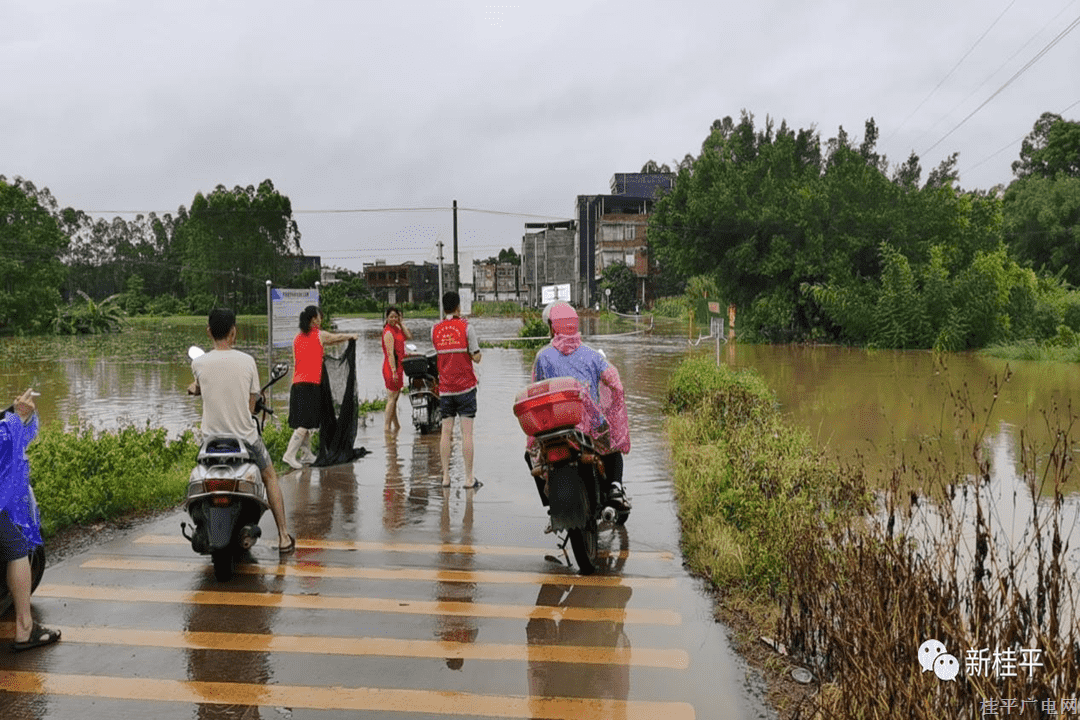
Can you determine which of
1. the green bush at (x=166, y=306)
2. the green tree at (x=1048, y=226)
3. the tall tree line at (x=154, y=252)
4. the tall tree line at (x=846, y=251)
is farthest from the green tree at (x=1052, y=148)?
the green bush at (x=166, y=306)

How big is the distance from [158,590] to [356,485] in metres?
3.21

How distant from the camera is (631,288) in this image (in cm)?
7144

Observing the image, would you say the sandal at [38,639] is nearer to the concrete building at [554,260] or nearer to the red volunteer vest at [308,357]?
the red volunteer vest at [308,357]

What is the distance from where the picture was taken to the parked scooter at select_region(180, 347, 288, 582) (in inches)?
222

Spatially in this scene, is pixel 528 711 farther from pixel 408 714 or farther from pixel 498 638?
pixel 498 638

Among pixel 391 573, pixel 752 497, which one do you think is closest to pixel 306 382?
pixel 391 573

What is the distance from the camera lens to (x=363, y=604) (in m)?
5.30

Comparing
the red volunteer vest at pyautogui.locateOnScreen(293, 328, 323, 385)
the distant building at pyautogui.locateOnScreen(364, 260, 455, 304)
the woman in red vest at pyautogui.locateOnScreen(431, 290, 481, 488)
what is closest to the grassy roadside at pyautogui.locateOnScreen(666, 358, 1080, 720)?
the woman in red vest at pyautogui.locateOnScreen(431, 290, 481, 488)

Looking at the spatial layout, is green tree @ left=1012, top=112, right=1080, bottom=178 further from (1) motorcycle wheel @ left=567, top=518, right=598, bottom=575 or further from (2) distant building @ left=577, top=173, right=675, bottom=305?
(1) motorcycle wheel @ left=567, top=518, right=598, bottom=575

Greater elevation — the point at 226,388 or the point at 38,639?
the point at 226,388

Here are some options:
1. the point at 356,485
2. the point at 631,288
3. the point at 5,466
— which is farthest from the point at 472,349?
the point at 631,288

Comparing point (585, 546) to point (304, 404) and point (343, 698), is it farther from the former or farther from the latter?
point (304, 404)

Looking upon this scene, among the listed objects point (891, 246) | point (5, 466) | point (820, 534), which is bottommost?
point (820, 534)

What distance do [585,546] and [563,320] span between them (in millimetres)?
1580
